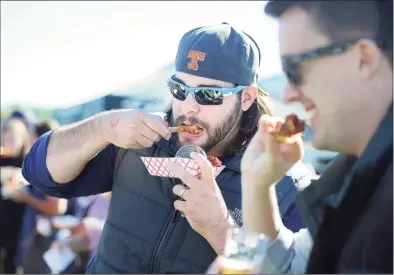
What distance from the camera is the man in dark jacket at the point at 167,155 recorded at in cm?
246

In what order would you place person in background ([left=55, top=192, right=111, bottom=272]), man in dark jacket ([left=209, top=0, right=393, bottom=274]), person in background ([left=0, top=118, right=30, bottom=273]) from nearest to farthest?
1. man in dark jacket ([left=209, top=0, right=393, bottom=274])
2. person in background ([left=55, top=192, right=111, bottom=272])
3. person in background ([left=0, top=118, right=30, bottom=273])

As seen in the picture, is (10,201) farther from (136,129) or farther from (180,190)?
(180,190)

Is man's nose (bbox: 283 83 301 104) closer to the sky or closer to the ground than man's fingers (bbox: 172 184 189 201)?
closer to the sky

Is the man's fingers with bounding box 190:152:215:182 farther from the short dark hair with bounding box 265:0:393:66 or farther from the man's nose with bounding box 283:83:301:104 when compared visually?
the short dark hair with bounding box 265:0:393:66

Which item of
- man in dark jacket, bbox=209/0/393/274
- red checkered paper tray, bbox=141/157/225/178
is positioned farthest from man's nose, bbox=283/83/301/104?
red checkered paper tray, bbox=141/157/225/178

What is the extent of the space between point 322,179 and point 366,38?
0.41 meters

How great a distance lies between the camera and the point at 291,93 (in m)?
1.49

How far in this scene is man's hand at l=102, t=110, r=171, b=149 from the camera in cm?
243

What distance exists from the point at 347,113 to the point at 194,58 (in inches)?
56.0

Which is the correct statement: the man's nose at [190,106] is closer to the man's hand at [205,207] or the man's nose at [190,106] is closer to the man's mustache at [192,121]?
the man's mustache at [192,121]

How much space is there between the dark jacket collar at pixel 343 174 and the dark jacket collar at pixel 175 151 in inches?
41.9

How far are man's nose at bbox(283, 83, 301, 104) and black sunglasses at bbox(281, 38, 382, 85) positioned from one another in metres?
0.02

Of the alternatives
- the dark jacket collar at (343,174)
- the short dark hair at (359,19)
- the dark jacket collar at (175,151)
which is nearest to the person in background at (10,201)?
the dark jacket collar at (175,151)

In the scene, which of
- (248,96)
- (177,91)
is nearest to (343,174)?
(177,91)
